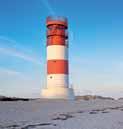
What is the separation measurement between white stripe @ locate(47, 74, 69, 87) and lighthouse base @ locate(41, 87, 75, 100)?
35 centimetres

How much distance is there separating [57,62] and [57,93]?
2694 millimetres

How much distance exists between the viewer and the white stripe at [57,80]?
1080 inches

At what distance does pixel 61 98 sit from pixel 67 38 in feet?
18.6

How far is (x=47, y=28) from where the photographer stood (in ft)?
95.4

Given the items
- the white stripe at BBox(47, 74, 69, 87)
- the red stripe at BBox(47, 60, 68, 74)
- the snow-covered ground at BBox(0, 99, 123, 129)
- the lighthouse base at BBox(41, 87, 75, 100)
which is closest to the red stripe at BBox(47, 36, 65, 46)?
the red stripe at BBox(47, 60, 68, 74)

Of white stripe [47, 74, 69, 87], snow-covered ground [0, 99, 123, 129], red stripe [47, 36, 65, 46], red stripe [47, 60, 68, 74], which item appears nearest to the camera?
snow-covered ground [0, 99, 123, 129]

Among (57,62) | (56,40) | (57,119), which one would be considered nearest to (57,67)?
(57,62)

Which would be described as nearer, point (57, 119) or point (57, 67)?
point (57, 119)

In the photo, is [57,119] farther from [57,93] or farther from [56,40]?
[56,40]

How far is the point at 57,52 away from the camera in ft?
91.2

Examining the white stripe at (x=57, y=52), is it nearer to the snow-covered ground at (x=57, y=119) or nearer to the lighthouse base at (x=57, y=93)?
the lighthouse base at (x=57, y=93)

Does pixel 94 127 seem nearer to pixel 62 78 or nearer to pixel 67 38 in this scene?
pixel 62 78

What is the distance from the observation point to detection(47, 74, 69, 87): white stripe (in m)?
27.4

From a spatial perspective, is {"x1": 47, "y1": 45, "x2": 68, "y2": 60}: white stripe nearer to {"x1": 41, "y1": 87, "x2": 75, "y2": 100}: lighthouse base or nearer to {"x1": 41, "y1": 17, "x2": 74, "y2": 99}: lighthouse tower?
{"x1": 41, "y1": 17, "x2": 74, "y2": 99}: lighthouse tower
